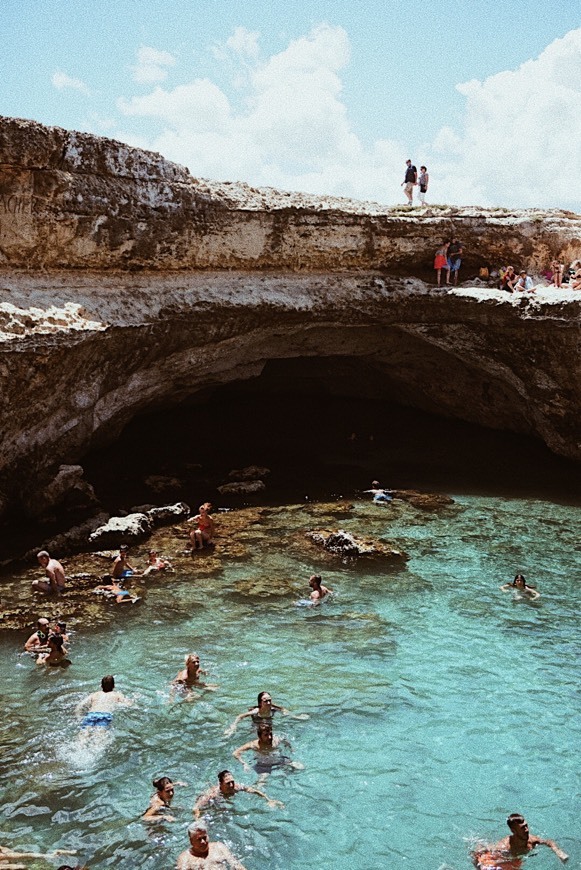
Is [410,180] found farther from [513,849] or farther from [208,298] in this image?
[513,849]

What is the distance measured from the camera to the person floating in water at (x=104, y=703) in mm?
9266

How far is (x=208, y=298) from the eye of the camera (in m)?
16.8

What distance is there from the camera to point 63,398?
52.2ft

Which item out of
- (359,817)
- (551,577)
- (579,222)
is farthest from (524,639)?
(579,222)

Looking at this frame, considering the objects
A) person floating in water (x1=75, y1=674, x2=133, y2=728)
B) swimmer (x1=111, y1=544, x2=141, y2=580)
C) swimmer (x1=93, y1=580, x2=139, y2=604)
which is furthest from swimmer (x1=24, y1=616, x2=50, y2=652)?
swimmer (x1=111, y1=544, x2=141, y2=580)

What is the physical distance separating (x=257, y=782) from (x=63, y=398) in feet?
32.3

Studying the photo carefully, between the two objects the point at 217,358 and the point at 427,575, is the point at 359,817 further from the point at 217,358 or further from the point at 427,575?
the point at 217,358

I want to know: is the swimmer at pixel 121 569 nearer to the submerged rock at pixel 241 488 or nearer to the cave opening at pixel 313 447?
the cave opening at pixel 313 447

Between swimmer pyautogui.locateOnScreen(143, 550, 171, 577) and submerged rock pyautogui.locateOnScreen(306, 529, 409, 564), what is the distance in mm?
3030

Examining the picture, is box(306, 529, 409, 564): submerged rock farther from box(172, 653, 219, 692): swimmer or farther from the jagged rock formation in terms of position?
the jagged rock formation

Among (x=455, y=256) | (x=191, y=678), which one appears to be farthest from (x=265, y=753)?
(x=455, y=256)

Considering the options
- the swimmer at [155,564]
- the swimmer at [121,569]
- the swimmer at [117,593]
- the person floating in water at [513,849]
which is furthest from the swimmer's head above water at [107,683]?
the person floating in water at [513,849]

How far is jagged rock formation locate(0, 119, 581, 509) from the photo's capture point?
14.1 m

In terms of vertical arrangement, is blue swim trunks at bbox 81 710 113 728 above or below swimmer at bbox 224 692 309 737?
below
